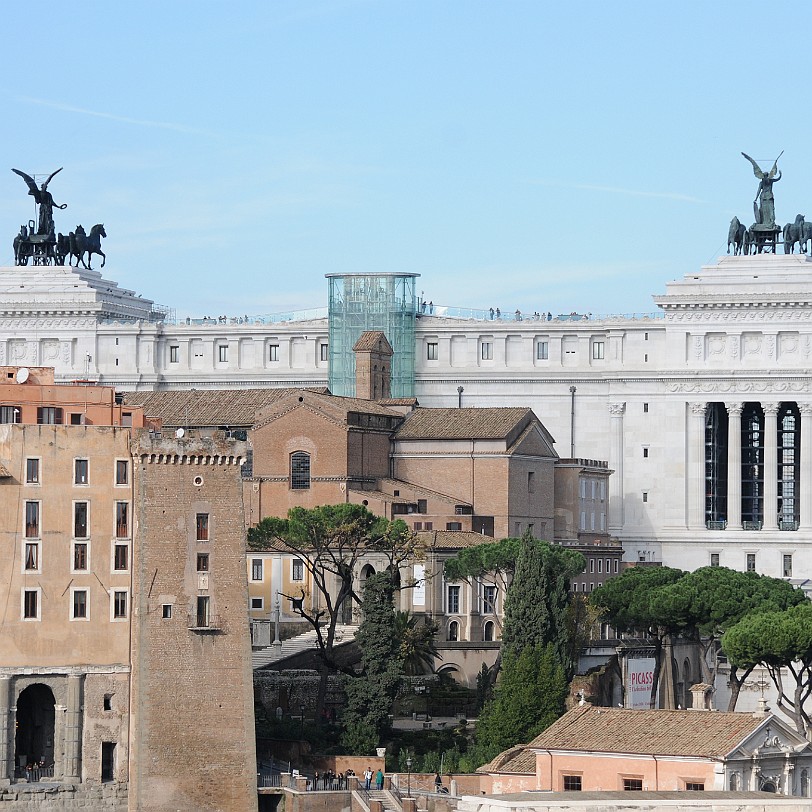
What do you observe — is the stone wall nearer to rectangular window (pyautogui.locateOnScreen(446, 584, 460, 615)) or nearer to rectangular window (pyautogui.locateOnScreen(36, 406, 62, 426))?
rectangular window (pyautogui.locateOnScreen(36, 406, 62, 426))

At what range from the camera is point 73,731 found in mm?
98188

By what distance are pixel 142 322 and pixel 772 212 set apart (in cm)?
4481

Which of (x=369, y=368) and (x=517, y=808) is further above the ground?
(x=369, y=368)

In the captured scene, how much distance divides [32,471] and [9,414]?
6.04 m

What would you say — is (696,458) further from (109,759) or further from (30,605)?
(30,605)

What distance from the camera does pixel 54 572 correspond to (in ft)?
326

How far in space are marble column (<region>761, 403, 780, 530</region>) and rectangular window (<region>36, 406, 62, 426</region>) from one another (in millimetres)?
71662

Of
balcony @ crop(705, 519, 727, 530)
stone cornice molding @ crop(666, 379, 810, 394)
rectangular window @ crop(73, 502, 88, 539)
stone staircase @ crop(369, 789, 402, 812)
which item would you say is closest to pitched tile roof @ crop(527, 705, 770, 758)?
stone staircase @ crop(369, 789, 402, 812)

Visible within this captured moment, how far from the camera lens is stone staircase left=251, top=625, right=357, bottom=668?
116688 mm

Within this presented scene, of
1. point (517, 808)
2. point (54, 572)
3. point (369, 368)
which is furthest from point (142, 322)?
point (517, 808)

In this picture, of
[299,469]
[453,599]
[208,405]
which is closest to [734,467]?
[208,405]

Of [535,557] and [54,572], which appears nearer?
[54,572]

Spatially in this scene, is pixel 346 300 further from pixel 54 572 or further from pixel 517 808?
pixel 517 808

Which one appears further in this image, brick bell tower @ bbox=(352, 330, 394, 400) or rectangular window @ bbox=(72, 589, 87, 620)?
brick bell tower @ bbox=(352, 330, 394, 400)
